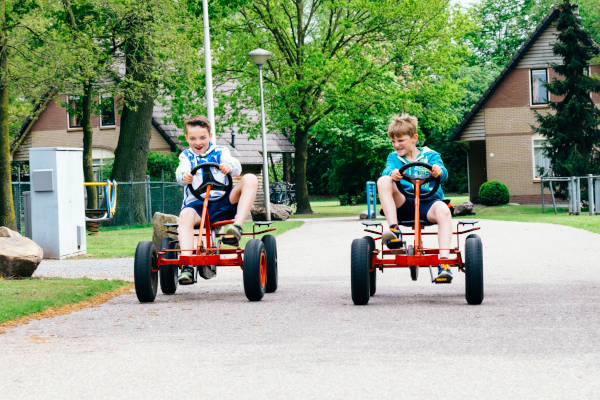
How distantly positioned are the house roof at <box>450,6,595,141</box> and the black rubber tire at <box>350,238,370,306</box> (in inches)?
1292

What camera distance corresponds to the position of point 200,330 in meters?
6.83

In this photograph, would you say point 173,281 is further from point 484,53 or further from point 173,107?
point 484,53

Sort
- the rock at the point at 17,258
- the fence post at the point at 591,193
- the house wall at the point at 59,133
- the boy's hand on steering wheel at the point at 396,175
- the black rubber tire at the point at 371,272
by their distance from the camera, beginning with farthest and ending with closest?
the house wall at the point at 59,133 → the fence post at the point at 591,193 → the rock at the point at 17,258 → the boy's hand on steering wheel at the point at 396,175 → the black rubber tire at the point at 371,272

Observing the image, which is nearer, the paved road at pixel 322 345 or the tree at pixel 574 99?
the paved road at pixel 322 345

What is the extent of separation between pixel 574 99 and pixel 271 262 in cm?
2622

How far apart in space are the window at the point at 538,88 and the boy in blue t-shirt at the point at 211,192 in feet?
112

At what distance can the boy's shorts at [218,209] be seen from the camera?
29.4 feet

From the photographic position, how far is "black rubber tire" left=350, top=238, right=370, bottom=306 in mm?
7953

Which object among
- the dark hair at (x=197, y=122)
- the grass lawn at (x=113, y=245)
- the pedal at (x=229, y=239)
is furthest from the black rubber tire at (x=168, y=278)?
the grass lawn at (x=113, y=245)

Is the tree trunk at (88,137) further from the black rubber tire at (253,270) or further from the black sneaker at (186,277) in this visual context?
the black rubber tire at (253,270)

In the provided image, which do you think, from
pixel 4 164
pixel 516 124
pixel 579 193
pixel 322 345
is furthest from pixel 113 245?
pixel 516 124

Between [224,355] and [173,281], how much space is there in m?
3.89

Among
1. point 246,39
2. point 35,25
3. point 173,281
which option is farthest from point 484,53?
point 173,281

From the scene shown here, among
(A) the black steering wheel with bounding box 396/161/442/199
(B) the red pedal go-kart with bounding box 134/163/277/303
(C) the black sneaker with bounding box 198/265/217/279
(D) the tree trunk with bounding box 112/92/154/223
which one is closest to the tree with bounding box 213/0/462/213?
(D) the tree trunk with bounding box 112/92/154/223
